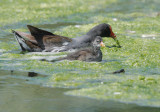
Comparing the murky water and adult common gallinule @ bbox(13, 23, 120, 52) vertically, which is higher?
adult common gallinule @ bbox(13, 23, 120, 52)

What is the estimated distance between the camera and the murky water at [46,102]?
5.32 meters

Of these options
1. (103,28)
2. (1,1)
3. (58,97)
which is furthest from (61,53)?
(1,1)

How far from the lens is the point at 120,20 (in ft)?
47.6

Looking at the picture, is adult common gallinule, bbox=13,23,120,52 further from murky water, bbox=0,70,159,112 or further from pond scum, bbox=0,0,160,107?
murky water, bbox=0,70,159,112

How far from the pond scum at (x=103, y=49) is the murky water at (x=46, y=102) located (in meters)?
0.22

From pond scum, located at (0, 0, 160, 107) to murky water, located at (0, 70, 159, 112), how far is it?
22 centimetres

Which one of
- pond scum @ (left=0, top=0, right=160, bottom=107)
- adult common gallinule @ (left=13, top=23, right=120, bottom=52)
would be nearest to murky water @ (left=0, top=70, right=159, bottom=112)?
pond scum @ (left=0, top=0, right=160, bottom=107)

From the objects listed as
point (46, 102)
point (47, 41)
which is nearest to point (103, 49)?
point (47, 41)

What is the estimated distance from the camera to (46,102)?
5598mm

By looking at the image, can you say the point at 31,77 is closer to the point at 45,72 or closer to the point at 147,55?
the point at 45,72

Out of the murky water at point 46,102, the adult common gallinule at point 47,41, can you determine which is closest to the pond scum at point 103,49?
the murky water at point 46,102

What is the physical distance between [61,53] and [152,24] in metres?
5.19

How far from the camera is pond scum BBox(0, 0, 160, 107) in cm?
623

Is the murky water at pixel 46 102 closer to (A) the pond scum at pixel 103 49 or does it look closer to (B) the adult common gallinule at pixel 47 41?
(A) the pond scum at pixel 103 49
